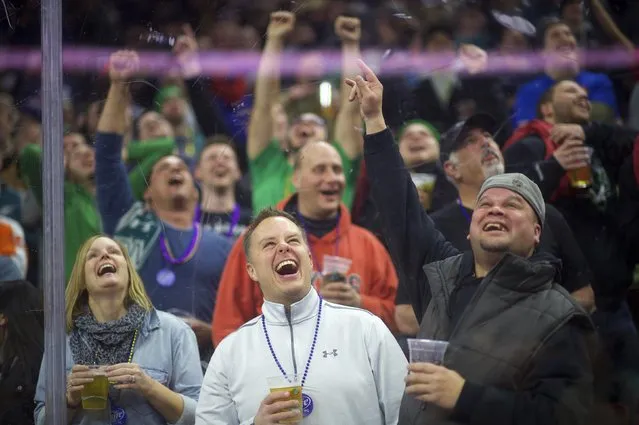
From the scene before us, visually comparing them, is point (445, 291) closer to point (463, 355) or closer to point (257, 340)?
point (463, 355)

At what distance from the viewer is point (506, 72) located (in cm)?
399

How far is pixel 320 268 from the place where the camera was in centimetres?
390

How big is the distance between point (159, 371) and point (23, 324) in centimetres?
64

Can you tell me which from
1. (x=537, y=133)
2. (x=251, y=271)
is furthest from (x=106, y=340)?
(x=537, y=133)

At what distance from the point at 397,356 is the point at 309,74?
120 centimetres

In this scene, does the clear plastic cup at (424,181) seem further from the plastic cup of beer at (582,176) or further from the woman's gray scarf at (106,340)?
the woman's gray scarf at (106,340)

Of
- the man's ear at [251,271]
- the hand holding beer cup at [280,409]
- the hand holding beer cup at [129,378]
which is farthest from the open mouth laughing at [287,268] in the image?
the hand holding beer cup at [129,378]

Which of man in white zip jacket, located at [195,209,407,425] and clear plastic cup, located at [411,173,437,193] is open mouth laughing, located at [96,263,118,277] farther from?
clear plastic cup, located at [411,173,437,193]

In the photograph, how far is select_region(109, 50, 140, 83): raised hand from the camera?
4.16 metres

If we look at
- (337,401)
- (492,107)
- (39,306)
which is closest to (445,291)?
(337,401)

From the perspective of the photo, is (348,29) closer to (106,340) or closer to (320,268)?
(320,268)

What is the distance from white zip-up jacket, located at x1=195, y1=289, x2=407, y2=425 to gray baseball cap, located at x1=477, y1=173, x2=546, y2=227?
21.3 inches

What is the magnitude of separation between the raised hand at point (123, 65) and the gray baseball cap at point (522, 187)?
1398 millimetres

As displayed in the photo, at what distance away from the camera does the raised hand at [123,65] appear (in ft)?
13.6
